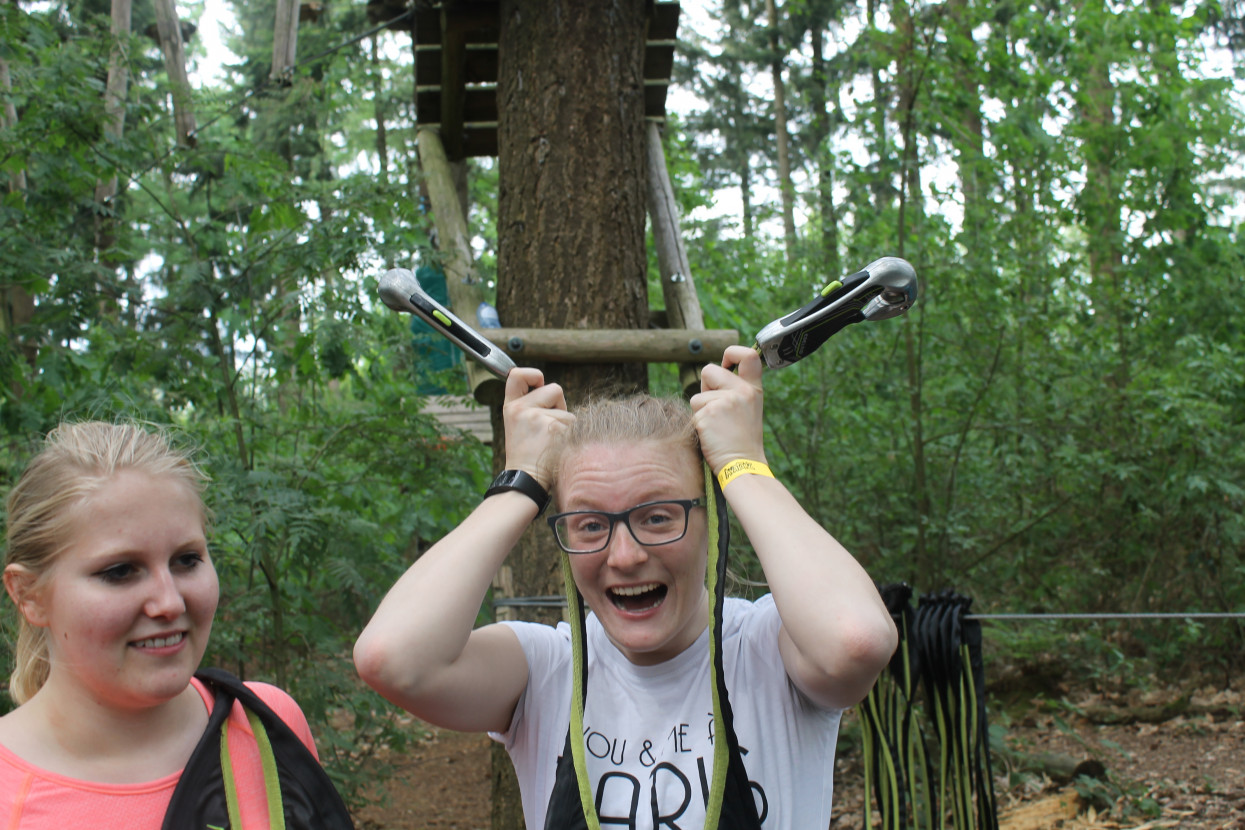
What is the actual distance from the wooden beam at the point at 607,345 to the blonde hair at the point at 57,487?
52.9 inches

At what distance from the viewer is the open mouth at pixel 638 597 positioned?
1575 mm

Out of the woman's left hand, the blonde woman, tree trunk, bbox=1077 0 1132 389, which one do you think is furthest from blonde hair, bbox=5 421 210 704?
tree trunk, bbox=1077 0 1132 389

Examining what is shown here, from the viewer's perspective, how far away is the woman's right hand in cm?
171

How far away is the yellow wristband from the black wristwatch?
0.32 metres

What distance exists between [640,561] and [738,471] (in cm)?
22

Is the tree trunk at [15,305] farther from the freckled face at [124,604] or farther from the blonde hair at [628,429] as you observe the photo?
the blonde hair at [628,429]

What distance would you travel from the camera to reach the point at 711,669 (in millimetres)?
1496

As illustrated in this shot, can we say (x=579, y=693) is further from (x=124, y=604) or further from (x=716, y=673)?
(x=124, y=604)

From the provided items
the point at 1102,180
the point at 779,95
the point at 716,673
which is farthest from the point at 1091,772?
the point at 779,95

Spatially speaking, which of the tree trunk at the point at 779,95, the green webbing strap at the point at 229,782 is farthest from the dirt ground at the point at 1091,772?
the tree trunk at the point at 779,95

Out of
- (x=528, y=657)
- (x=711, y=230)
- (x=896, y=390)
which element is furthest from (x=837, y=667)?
(x=711, y=230)

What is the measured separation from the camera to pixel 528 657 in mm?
1705

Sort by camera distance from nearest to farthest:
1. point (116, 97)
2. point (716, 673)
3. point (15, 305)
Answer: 1. point (716, 673)
2. point (116, 97)
3. point (15, 305)

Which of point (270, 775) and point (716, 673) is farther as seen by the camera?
point (270, 775)
